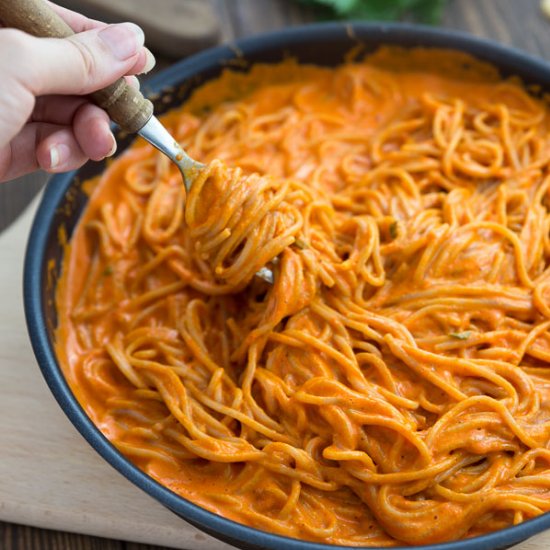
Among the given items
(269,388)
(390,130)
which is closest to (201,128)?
(390,130)

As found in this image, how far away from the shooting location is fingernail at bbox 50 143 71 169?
2.92 metres

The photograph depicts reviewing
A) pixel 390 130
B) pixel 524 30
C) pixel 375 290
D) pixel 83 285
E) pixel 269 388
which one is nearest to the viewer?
pixel 269 388

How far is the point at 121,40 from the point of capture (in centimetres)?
247

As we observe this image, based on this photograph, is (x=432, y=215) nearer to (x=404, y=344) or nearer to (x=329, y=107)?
(x=404, y=344)

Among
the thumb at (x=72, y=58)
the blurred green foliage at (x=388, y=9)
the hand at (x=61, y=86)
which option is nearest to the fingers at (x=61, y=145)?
the hand at (x=61, y=86)

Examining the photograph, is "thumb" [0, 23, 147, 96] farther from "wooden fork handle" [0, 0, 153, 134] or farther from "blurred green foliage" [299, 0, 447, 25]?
"blurred green foliage" [299, 0, 447, 25]

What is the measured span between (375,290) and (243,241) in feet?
1.85

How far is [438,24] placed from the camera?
4996 mm

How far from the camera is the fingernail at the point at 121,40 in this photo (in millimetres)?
2461

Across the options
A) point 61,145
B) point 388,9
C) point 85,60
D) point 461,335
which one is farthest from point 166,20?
point 461,335

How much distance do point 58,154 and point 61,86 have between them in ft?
2.03

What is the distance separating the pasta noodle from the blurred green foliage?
4.48 feet

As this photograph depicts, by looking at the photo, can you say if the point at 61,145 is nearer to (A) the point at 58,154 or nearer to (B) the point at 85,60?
(A) the point at 58,154

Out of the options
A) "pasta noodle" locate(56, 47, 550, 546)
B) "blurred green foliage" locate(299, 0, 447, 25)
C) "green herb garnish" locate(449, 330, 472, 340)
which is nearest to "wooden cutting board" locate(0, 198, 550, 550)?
"pasta noodle" locate(56, 47, 550, 546)
